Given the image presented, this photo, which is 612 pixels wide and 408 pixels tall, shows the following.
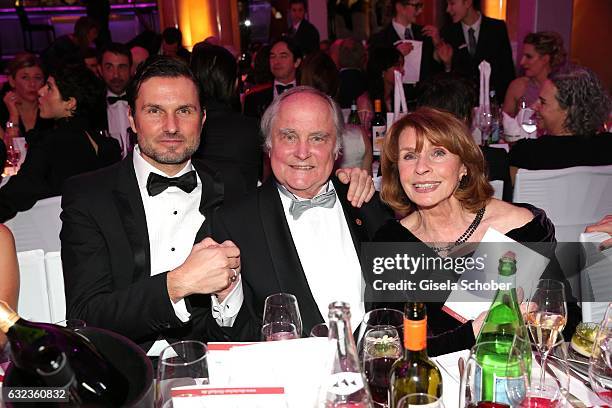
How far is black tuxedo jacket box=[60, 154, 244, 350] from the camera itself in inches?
81.7

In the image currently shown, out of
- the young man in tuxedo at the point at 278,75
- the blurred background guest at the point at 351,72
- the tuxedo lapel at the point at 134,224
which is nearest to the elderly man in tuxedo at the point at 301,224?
the tuxedo lapel at the point at 134,224

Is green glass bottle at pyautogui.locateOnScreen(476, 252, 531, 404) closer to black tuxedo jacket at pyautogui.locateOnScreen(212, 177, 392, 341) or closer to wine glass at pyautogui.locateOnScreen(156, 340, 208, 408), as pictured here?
wine glass at pyautogui.locateOnScreen(156, 340, 208, 408)

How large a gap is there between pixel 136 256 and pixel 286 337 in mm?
951

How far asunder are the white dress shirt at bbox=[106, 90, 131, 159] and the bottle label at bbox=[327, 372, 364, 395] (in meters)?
3.99

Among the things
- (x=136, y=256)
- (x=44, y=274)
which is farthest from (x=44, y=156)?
(x=136, y=256)

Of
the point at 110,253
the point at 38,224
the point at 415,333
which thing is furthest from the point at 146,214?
the point at 415,333

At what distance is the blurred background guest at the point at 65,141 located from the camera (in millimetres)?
3607

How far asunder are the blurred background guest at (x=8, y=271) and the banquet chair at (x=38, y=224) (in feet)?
3.52

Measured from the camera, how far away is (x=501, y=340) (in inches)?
56.9

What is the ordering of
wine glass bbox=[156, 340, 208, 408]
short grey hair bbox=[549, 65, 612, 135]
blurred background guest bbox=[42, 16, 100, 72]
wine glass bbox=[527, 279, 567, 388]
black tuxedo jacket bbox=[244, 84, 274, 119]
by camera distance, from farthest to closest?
blurred background guest bbox=[42, 16, 100, 72]
black tuxedo jacket bbox=[244, 84, 274, 119]
short grey hair bbox=[549, 65, 612, 135]
wine glass bbox=[527, 279, 567, 388]
wine glass bbox=[156, 340, 208, 408]

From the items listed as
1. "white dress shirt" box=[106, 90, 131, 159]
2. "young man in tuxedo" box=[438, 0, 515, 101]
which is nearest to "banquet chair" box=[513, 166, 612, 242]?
"white dress shirt" box=[106, 90, 131, 159]

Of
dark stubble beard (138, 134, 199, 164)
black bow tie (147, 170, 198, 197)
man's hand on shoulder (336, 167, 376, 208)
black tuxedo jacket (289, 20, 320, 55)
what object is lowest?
man's hand on shoulder (336, 167, 376, 208)

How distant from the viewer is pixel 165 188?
2.38m

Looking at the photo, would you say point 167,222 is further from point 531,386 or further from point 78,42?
point 78,42
